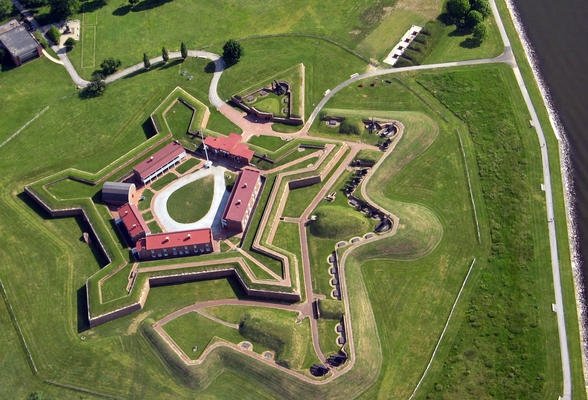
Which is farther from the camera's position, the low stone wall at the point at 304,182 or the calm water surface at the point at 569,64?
the low stone wall at the point at 304,182

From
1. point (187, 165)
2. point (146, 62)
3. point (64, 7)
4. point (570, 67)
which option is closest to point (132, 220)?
point (187, 165)

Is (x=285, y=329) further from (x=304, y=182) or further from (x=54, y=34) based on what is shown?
(x=54, y=34)

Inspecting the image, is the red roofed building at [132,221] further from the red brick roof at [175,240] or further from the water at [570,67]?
the water at [570,67]

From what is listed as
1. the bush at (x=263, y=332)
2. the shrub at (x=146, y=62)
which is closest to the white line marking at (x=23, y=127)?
the shrub at (x=146, y=62)

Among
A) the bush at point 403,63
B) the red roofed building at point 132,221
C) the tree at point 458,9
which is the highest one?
the tree at point 458,9

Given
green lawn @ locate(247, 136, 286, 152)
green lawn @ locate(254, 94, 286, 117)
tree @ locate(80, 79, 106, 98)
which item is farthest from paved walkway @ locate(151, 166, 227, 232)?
tree @ locate(80, 79, 106, 98)

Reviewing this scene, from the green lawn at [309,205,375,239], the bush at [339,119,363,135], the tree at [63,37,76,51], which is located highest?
the bush at [339,119,363,135]

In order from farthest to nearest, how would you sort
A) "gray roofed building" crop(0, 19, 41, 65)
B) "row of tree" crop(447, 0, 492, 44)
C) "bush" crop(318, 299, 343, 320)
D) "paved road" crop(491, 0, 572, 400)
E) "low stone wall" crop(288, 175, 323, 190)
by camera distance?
"row of tree" crop(447, 0, 492, 44) < "gray roofed building" crop(0, 19, 41, 65) < "low stone wall" crop(288, 175, 323, 190) < "bush" crop(318, 299, 343, 320) < "paved road" crop(491, 0, 572, 400)

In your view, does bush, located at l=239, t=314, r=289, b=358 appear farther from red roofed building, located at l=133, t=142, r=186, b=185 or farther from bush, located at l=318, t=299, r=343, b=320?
red roofed building, located at l=133, t=142, r=186, b=185
